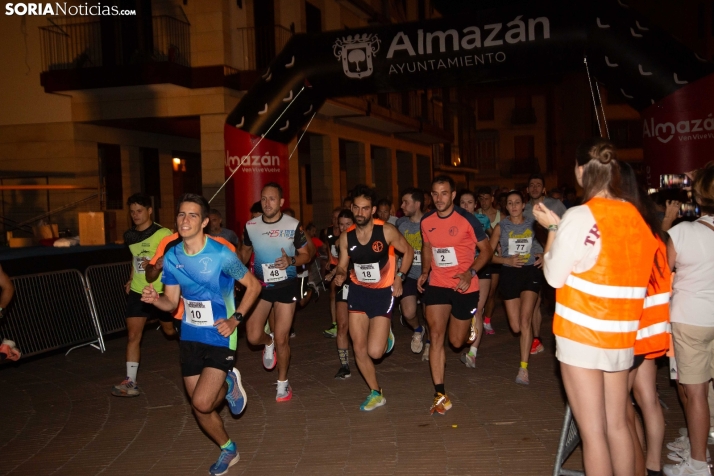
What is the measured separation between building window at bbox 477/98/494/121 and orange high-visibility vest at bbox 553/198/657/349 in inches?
2142

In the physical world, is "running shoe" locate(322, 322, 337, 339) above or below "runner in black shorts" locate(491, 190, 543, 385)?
below

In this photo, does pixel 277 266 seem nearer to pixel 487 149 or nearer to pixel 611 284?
pixel 611 284

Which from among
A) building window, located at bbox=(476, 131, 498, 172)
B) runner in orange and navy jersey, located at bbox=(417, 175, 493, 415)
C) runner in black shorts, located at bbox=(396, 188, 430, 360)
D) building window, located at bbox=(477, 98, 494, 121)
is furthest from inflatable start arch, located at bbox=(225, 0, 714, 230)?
building window, located at bbox=(477, 98, 494, 121)

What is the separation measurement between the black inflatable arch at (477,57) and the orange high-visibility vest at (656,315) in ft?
19.4

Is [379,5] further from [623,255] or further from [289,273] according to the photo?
[623,255]

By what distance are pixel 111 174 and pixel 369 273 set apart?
44.3 ft

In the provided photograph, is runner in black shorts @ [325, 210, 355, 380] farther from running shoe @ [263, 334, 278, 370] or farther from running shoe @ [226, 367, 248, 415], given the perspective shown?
running shoe @ [226, 367, 248, 415]

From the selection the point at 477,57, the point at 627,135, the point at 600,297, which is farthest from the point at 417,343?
the point at 627,135

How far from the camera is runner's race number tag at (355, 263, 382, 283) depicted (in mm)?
Answer: 6445

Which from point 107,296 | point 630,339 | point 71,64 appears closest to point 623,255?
point 630,339

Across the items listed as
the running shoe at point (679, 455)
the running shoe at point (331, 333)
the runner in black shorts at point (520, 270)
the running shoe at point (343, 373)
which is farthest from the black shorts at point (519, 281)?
the running shoe at point (331, 333)

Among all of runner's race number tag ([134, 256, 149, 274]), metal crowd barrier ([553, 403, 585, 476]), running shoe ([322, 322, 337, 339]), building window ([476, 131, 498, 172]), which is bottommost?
running shoe ([322, 322, 337, 339])

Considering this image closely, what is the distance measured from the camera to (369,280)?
21.2 feet

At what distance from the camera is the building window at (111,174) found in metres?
18.0
